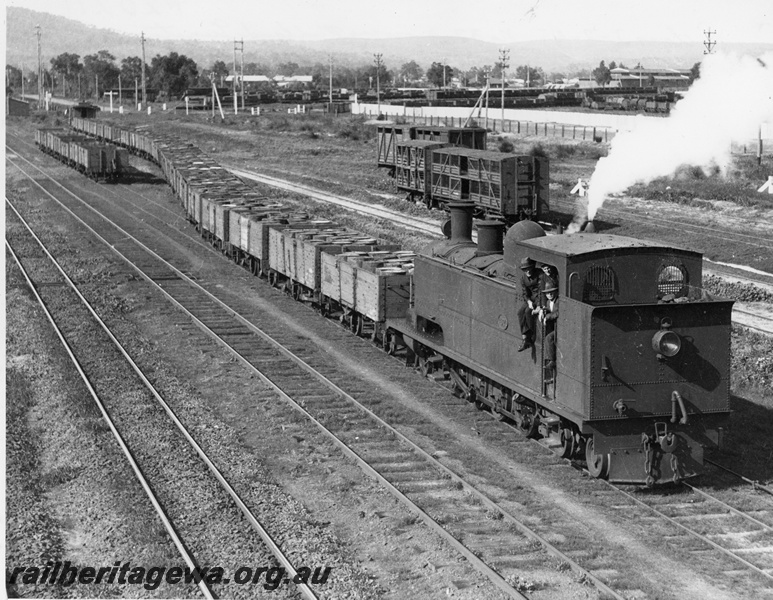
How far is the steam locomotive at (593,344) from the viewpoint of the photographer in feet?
45.7

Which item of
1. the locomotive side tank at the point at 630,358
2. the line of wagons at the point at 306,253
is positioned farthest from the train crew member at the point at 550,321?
the line of wagons at the point at 306,253

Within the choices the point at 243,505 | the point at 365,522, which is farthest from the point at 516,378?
the point at 243,505

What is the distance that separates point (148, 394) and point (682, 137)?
36.4ft

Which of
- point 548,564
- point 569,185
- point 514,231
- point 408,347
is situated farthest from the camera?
point 569,185

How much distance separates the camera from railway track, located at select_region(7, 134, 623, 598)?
12305mm

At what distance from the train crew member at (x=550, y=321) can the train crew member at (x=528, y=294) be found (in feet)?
0.82

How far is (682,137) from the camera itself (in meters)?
14.7

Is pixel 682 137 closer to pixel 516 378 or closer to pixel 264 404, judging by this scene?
pixel 516 378

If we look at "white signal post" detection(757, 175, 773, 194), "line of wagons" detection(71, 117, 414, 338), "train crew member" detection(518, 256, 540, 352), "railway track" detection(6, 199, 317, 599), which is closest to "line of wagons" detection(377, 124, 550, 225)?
"line of wagons" detection(71, 117, 414, 338)

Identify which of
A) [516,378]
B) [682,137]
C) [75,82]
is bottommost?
[516,378]

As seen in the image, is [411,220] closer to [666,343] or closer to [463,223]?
[463,223]

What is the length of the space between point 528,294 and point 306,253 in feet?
40.6

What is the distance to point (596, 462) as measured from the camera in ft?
48.1

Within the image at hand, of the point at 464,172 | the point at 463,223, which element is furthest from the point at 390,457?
the point at 464,172
